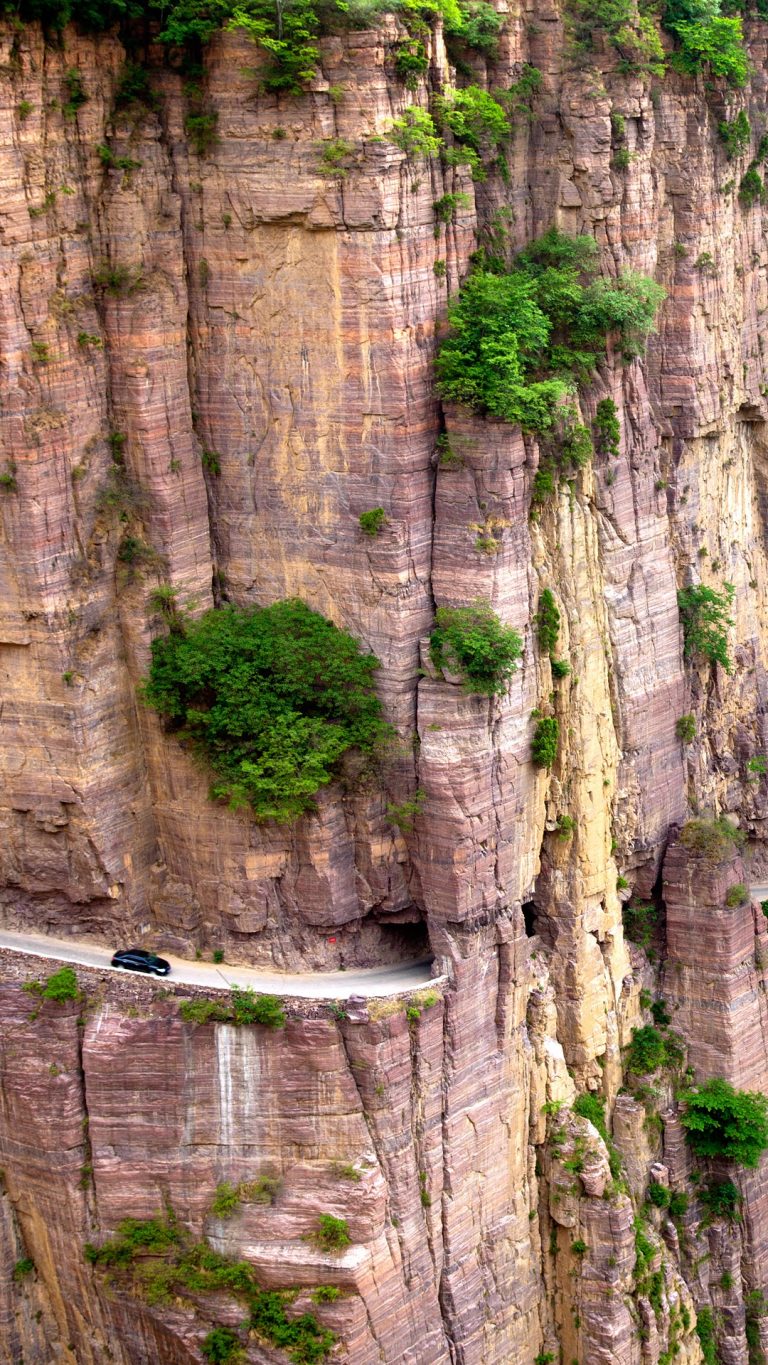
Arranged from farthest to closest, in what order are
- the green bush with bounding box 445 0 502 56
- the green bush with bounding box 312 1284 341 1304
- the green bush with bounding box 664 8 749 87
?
1. the green bush with bounding box 664 8 749 87
2. the green bush with bounding box 445 0 502 56
3. the green bush with bounding box 312 1284 341 1304

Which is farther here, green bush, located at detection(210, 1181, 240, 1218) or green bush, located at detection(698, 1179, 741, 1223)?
green bush, located at detection(698, 1179, 741, 1223)

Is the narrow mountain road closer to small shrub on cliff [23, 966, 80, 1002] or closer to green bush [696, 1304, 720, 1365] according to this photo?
small shrub on cliff [23, 966, 80, 1002]

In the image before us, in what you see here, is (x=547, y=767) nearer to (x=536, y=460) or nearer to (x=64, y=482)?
(x=536, y=460)

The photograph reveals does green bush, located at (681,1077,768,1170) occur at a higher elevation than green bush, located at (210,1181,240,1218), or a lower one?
lower

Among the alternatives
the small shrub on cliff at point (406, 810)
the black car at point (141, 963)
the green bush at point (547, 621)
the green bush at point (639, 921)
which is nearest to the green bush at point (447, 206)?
the green bush at point (547, 621)

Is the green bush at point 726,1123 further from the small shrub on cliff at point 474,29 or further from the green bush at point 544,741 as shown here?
the small shrub on cliff at point 474,29

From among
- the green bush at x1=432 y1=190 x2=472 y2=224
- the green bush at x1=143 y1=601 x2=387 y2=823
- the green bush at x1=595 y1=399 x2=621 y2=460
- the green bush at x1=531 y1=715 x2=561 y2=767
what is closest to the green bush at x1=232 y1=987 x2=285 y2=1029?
the green bush at x1=143 y1=601 x2=387 y2=823
